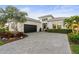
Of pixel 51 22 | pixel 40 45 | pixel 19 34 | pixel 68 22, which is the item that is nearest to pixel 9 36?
pixel 19 34

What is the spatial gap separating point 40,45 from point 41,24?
637 millimetres

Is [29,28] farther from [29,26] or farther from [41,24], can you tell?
[41,24]

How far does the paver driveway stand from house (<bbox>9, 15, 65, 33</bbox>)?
0.18m

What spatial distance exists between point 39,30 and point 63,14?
31.8 inches

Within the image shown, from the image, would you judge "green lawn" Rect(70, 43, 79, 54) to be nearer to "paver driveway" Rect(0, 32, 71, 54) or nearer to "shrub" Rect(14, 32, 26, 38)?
"paver driveway" Rect(0, 32, 71, 54)

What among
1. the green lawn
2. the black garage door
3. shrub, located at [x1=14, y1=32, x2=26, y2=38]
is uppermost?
the black garage door

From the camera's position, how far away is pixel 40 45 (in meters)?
5.27

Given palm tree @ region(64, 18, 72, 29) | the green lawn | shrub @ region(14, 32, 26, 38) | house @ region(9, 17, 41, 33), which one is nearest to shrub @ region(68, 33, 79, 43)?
the green lawn

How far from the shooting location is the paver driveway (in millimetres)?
5141

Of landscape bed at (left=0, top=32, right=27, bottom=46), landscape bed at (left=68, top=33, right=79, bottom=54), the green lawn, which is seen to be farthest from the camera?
landscape bed at (left=0, top=32, right=27, bottom=46)

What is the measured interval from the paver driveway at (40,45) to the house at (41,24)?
18cm

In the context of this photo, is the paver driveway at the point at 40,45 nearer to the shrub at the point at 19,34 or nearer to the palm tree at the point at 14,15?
the shrub at the point at 19,34
